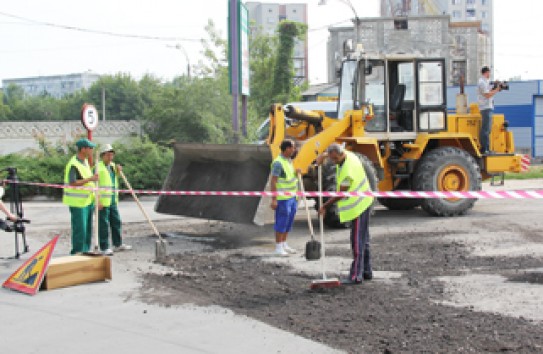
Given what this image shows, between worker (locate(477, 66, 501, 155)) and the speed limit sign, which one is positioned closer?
worker (locate(477, 66, 501, 155))

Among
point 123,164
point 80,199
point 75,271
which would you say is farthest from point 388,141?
point 123,164

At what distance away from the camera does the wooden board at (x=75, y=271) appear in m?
7.62

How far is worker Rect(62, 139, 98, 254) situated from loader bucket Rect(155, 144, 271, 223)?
2.35 meters

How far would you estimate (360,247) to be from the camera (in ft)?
24.7

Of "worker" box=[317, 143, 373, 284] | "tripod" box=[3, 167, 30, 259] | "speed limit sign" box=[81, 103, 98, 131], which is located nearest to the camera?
"worker" box=[317, 143, 373, 284]

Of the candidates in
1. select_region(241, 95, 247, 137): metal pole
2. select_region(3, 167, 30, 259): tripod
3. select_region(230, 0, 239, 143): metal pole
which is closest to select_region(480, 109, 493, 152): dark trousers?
select_region(230, 0, 239, 143): metal pole

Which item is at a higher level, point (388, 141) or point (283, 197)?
point (388, 141)

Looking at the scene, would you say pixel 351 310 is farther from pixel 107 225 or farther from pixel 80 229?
pixel 107 225

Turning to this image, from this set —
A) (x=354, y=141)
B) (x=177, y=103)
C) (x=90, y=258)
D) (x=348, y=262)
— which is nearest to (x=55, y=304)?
(x=90, y=258)

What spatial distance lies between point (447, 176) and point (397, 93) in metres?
1.93

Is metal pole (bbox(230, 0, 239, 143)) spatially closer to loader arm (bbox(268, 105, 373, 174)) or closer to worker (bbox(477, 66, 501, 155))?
loader arm (bbox(268, 105, 373, 174))

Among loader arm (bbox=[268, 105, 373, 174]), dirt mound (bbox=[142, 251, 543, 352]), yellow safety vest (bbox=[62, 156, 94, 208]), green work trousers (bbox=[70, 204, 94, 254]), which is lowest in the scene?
dirt mound (bbox=[142, 251, 543, 352])

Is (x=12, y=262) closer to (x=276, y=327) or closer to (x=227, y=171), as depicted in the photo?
(x=227, y=171)

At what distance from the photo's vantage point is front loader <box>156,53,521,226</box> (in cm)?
1184
